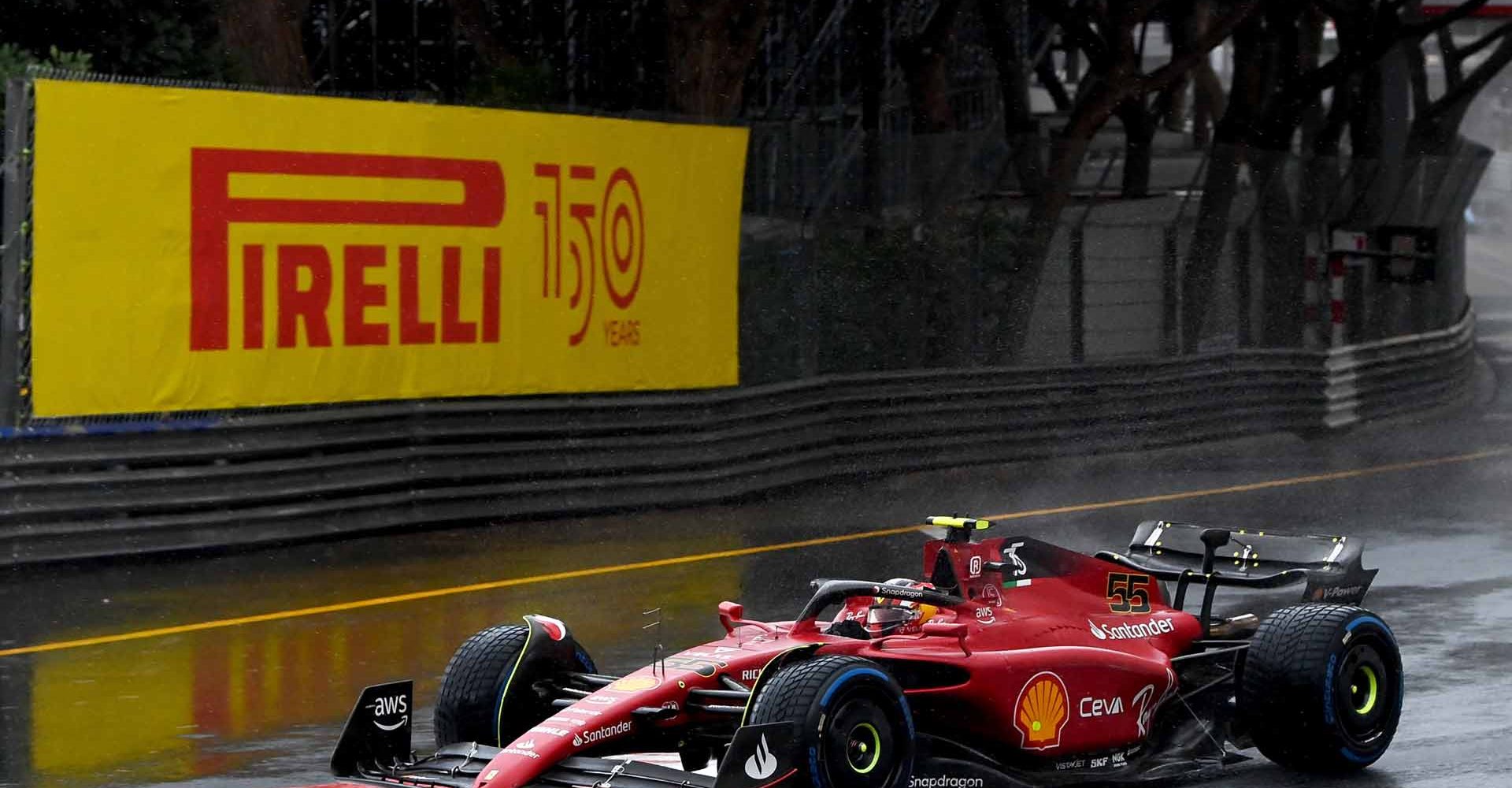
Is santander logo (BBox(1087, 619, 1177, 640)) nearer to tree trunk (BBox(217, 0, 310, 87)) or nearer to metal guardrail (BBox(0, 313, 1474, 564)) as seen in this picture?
metal guardrail (BBox(0, 313, 1474, 564))

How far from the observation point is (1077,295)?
21.3 m

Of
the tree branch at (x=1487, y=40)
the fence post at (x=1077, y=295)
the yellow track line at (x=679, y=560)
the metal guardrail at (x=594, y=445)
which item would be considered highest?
Result: the tree branch at (x=1487, y=40)

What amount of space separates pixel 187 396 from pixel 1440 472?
36.4 ft

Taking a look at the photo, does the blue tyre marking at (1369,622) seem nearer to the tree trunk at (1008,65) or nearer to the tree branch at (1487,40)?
the tree trunk at (1008,65)

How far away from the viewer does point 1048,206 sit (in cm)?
2211

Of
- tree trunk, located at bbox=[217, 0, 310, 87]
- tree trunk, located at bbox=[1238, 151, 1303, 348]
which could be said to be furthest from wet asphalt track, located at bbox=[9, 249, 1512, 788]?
tree trunk, located at bbox=[1238, 151, 1303, 348]

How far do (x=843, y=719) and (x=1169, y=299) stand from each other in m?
16.4

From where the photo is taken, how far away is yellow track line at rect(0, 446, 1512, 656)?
37.0 ft

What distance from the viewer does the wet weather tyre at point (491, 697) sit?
7500mm

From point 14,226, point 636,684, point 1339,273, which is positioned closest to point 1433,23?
point 1339,273

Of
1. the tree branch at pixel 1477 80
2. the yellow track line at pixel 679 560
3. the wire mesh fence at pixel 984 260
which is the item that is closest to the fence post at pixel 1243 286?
the wire mesh fence at pixel 984 260

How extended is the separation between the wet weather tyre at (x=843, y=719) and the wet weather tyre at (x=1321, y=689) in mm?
1708

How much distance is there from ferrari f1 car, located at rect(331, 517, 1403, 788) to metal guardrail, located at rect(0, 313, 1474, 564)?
6.22 metres

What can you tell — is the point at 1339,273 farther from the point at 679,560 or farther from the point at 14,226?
the point at 14,226
